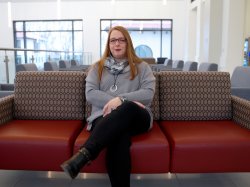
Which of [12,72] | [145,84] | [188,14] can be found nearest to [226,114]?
[145,84]

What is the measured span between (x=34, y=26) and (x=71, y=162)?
13.1 meters

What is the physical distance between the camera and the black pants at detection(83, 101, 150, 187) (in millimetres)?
1709

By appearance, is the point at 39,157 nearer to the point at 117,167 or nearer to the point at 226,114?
the point at 117,167

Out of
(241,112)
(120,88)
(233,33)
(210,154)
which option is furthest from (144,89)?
(233,33)

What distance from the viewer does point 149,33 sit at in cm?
1359

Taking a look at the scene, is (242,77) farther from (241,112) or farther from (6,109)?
(6,109)

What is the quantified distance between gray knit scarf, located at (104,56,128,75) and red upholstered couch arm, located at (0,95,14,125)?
88 centimetres

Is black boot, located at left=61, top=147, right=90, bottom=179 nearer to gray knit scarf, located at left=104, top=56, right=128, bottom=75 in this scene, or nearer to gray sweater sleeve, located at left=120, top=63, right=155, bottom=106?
gray sweater sleeve, located at left=120, top=63, right=155, bottom=106

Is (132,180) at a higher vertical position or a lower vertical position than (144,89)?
lower

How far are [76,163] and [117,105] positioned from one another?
1.75 ft

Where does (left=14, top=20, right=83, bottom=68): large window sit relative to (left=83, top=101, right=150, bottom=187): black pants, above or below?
above

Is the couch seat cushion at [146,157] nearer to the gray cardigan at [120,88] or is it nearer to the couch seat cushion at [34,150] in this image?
the couch seat cushion at [34,150]

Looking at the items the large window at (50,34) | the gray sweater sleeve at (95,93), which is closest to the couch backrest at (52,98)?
the gray sweater sleeve at (95,93)

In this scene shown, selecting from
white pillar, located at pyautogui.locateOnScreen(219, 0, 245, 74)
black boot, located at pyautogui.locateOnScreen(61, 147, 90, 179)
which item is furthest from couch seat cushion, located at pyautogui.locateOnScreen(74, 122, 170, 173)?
white pillar, located at pyautogui.locateOnScreen(219, 0, 245, 74)
